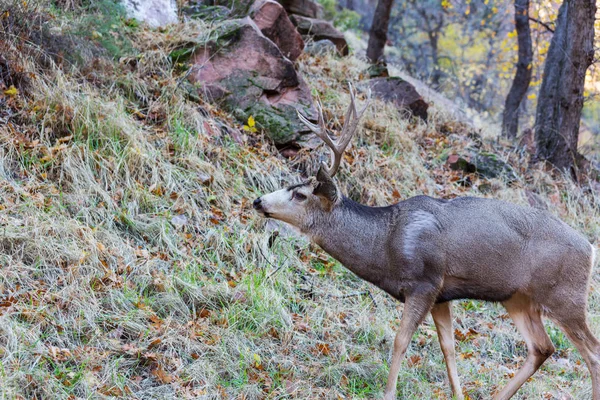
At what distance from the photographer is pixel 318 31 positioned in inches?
559

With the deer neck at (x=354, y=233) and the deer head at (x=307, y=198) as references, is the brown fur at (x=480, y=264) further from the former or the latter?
the deer head at (x=307, y=198)

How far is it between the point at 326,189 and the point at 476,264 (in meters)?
1.47

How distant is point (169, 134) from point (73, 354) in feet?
12.6

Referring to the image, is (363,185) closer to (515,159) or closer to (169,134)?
(169,134)

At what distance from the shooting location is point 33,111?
7891mm

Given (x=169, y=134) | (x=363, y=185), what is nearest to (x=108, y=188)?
(x=169, y=134)

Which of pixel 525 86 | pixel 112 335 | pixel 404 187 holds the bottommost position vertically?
pixel 112 335

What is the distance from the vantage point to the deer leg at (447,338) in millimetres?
6094

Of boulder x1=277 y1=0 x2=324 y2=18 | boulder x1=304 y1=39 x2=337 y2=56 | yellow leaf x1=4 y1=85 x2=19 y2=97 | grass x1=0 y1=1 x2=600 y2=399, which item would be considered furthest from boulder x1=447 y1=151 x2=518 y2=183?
yellow leaf x1=4 y1=85 x2=19 y2=97

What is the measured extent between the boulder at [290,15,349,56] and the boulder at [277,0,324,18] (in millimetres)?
609

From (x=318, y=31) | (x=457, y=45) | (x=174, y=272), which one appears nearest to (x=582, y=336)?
(x=174, y=272)

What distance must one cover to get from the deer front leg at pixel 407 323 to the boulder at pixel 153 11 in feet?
23.6

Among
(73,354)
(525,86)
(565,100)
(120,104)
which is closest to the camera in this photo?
(73,354)

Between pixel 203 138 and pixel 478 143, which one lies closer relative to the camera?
pixel 203 138
